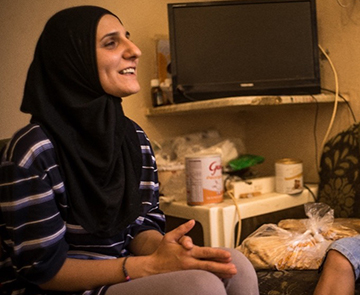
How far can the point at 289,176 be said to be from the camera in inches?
67.6

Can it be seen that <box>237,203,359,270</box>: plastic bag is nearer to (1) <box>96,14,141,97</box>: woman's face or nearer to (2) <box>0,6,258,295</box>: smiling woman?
(2) <box>0,6,258,295</box>: smiling woman

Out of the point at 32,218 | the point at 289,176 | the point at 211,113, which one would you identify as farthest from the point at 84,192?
the point at 211,113

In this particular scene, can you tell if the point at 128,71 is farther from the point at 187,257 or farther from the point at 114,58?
the point at 187,257

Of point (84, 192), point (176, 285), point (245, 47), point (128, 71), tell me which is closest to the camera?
point (176, 285)

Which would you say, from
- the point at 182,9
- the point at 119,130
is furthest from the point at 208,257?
the point at 182,9

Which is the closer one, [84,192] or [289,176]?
[84,192]

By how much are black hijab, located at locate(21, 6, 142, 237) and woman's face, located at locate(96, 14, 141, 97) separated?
0.02 meters

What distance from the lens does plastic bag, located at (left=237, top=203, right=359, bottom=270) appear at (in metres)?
1.26

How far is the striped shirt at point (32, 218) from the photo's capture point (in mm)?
863

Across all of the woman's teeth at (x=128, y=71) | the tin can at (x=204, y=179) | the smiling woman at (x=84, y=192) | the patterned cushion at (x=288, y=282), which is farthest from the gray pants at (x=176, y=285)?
the tin can at (x=204, y=179)

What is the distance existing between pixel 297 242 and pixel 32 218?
0.80 metres

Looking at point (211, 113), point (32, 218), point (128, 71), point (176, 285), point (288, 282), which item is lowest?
point (288, 282)

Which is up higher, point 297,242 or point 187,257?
point 187,257

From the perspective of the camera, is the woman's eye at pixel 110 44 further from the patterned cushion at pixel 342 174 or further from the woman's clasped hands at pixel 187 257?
the patterned cushion at pixel 342 174
